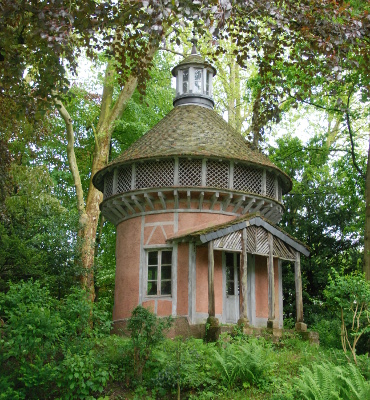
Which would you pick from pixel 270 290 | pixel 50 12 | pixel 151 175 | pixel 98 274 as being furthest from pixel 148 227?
pixel 50 12

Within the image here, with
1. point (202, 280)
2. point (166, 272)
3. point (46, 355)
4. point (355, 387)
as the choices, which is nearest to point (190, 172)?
point (166, 272)

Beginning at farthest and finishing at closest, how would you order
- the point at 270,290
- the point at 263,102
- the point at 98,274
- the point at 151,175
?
the point at 98,274 → the point at 151,175 → the point at 270,290 → the point at 263,102

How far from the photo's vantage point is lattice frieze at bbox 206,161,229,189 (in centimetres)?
1822

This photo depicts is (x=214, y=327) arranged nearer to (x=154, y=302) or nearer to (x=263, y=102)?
(x=154, y=302)

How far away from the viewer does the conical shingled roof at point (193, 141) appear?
60.0 feet

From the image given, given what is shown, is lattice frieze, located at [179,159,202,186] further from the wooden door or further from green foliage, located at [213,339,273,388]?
green foliage, located at [213,339,273,388]

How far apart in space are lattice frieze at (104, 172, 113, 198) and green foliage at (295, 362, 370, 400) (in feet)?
36.7

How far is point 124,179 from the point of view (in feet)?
63.2

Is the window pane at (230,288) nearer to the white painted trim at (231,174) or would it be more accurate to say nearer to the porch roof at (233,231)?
the porch roof at (233,231)

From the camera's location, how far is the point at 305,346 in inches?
610

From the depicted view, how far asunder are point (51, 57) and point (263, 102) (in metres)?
4.56

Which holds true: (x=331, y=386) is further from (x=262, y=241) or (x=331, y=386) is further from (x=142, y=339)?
(x=262, y=241)

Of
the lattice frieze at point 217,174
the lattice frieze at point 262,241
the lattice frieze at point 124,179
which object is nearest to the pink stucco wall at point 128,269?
the lattice frieze at point 124,179

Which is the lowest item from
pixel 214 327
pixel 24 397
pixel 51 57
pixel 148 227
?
pixel 24 397
